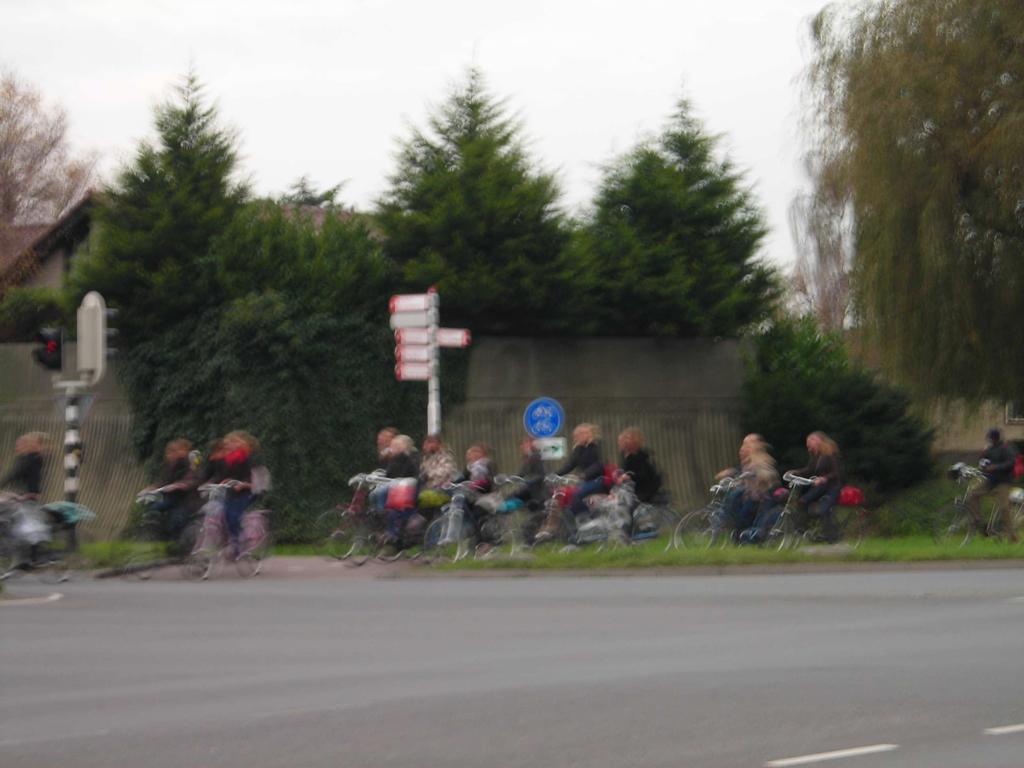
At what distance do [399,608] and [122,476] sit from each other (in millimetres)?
15871

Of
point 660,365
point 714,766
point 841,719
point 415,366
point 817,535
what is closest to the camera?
point 714,766

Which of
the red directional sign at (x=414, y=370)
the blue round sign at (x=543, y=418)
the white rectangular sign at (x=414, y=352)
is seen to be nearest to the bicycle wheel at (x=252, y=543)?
the red directional sign at (x=414, y=370)

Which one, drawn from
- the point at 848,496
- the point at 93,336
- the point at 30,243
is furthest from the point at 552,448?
the point at 30,243

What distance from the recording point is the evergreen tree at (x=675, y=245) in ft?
105

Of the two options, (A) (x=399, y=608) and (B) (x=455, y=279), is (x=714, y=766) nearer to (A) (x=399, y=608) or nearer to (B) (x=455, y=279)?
(A) (x=399, y=608)

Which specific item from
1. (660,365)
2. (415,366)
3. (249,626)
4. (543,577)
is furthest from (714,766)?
(660,365)

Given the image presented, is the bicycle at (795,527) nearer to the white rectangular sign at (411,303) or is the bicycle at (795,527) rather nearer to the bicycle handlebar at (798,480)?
the bicycle handlebar at (798,480)

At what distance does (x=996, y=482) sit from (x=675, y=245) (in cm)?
976

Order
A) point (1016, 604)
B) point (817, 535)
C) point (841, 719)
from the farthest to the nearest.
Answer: point (817, 535)
point (1016, 604)
point (841, 719)

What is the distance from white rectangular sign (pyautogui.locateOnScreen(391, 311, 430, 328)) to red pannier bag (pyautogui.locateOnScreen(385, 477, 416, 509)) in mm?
3393

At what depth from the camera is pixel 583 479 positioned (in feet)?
74.7

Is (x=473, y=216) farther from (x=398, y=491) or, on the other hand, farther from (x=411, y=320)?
(x=398, y=491)

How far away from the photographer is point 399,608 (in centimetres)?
1545

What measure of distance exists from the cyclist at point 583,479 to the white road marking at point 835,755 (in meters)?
15.0
